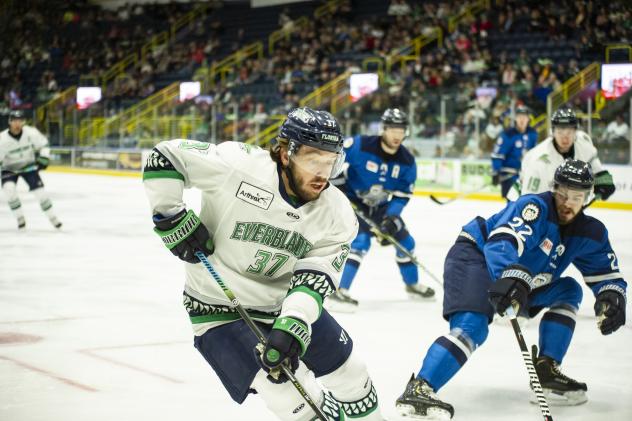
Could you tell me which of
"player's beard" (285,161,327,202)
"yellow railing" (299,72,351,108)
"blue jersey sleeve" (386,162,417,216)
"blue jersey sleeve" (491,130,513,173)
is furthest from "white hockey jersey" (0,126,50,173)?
"yellow railing" (299,72,351,108)

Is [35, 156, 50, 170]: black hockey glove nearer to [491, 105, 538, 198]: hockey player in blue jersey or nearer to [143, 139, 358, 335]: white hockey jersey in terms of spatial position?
[491, 105, 538, 198]: hockey player in blue jersey

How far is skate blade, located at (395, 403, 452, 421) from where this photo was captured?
3570 mm

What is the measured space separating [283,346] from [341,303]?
366 cm

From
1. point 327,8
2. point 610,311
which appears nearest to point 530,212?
point 610,311

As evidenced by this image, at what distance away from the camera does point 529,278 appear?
3.52m

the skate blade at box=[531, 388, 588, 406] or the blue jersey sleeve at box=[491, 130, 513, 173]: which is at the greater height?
the blue jersey sleeve at box=[491, 130, 513, 173]

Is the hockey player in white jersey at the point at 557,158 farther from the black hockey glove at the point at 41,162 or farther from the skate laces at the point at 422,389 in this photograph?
the black hockey glove at the point at 41,162

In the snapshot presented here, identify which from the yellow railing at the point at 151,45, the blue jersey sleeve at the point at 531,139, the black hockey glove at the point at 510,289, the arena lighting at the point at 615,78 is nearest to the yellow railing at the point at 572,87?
the arena lighting at the point at 615,78

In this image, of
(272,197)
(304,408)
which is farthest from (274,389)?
(272,197)

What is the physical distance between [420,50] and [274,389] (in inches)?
721

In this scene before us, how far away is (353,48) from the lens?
70.8 ft

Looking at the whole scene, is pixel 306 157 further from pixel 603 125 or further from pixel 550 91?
pixel 550 91

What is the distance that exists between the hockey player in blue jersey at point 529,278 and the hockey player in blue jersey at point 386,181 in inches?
99.3

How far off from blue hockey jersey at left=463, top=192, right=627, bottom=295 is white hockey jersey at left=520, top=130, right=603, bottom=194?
8.92 feet
